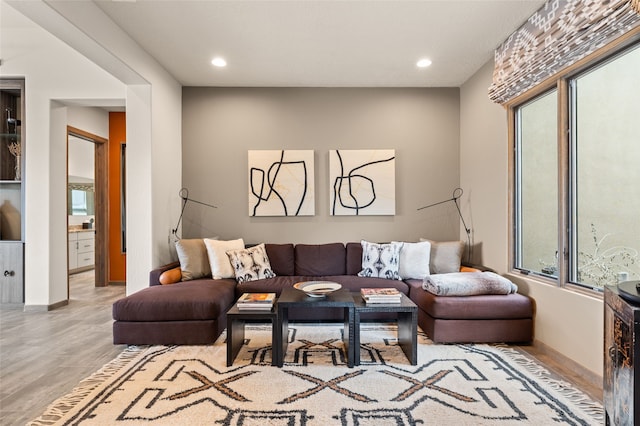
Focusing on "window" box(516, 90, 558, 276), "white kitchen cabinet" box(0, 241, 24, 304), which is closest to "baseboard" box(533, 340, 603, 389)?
"window" box(516, 90, 558, 276)

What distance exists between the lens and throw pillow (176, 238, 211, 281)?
382cm

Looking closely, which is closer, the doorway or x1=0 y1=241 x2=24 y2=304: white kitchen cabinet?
x1=0 y1=241 x2=24 y2=304: white kitchen cabinet

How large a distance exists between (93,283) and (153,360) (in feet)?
13.8

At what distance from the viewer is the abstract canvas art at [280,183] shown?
4.63 meters

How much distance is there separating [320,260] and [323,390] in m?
2.07

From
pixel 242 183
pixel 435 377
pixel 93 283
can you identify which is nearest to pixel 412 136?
pixel 242 183

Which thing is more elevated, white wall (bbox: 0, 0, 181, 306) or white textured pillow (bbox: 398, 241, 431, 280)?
white wall (bbox: 0, 0, 181, 306)

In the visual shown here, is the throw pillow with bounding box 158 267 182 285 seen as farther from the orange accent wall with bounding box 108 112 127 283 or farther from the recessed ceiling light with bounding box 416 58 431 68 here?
the recessed ceiling light with bounding box 416 58 431 68

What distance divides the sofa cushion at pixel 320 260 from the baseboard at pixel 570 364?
2.08 metres

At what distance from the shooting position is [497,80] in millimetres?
3504

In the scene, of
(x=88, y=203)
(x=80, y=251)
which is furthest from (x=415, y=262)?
(x=88, y=203)

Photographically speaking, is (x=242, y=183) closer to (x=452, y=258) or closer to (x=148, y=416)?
(x=452, y=258)

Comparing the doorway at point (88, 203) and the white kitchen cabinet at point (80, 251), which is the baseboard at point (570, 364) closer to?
the doorway at point (88, 203)

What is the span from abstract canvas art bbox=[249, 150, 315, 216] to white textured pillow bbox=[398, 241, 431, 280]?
1.38 metres
